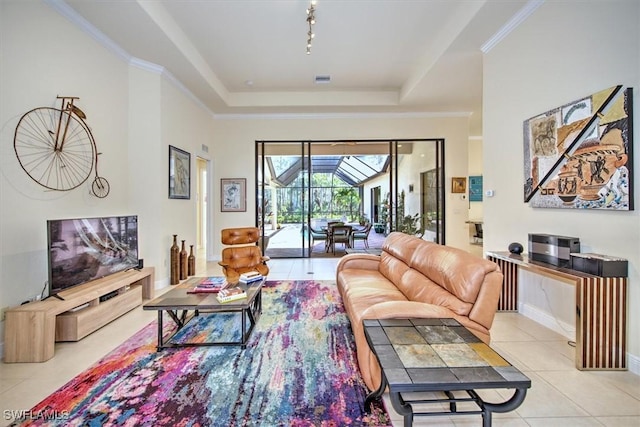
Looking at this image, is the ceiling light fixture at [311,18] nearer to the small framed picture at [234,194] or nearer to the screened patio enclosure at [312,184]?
the screened patio enclosure at [312,184]

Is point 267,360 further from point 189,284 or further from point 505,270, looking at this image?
point 505,270

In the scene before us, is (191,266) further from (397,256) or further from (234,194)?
(397,256)

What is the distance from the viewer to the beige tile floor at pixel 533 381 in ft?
5.65

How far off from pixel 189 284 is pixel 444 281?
2.57m

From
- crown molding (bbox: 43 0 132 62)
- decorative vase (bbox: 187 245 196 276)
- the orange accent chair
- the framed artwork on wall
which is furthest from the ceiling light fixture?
the framed artwork on wall

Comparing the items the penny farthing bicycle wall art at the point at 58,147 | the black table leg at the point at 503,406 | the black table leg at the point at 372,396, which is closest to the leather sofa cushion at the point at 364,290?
the black table leg at the point at 372,396

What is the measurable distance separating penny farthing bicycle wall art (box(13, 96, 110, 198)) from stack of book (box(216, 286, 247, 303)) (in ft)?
7.03

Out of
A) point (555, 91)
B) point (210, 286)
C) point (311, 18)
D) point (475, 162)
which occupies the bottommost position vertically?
point (210, 286)

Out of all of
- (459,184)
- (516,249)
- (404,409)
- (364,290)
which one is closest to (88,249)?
(364,290)

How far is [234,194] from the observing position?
673cm

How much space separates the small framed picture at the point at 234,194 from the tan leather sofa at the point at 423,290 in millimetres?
4082

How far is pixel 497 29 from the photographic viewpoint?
343cm

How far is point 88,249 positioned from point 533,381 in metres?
4.23

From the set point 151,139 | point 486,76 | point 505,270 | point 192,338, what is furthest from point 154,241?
point 486,76
